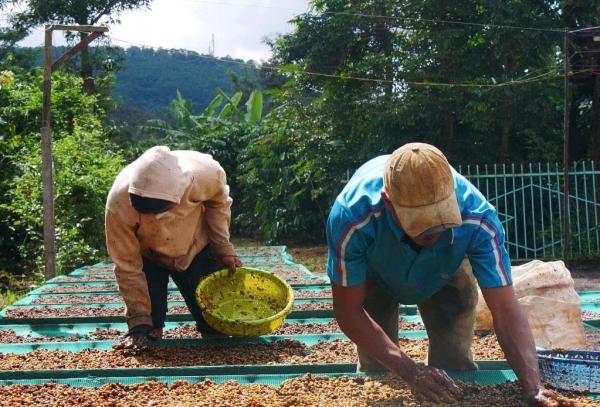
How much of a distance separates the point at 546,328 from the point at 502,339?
1883mm

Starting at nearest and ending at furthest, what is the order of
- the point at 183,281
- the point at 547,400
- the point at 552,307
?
the point at 547,400
the point at 552,307
the point at 183,281

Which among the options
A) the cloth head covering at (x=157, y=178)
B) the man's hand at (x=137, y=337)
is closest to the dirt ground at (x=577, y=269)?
the man's hand at (x=137, y=337)

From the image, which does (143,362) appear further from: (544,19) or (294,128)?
(294,128)

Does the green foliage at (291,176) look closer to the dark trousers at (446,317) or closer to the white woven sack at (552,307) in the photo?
the white woven sack at (552,307)

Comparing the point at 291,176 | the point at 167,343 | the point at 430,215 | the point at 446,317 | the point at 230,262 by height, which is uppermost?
the point at 291,176

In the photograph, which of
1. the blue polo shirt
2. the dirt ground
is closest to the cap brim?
the blue polo shirt

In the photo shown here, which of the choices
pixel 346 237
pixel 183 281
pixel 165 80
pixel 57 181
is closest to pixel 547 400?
pixel 346 237

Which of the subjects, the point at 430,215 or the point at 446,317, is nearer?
the point at 430,215

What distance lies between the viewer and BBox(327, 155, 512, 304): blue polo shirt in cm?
256

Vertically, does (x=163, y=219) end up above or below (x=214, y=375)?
above

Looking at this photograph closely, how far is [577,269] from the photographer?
10000 mm

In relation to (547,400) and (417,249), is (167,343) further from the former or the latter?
(547,400)

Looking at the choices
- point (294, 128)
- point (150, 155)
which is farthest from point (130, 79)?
point (150, 155)

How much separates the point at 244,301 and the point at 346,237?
6.89ft
